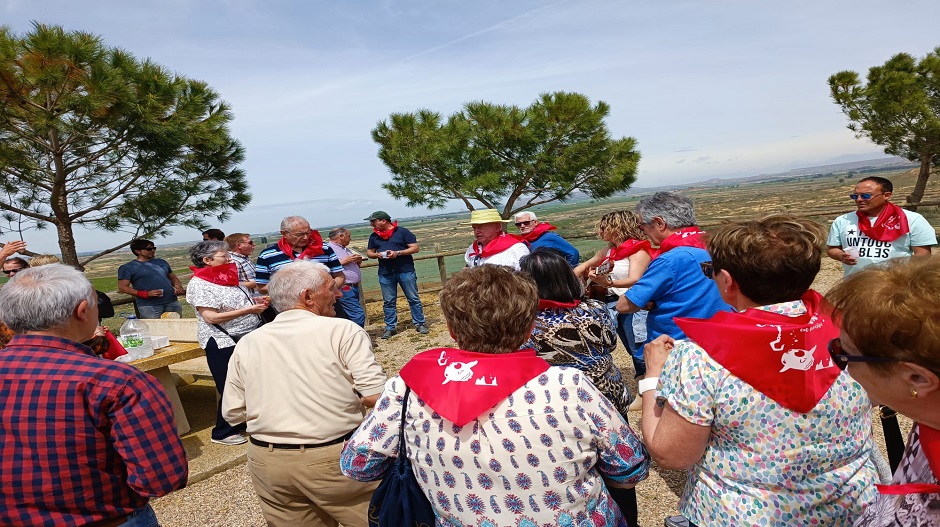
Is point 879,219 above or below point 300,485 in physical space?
above

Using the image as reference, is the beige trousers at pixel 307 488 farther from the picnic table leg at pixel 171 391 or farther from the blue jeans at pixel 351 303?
the blue jeans at pixel 351 303

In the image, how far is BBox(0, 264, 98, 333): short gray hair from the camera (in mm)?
1566

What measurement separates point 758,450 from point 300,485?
162cm

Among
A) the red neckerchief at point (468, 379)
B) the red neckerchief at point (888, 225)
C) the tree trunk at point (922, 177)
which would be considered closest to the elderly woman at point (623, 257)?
the red neckerchief at point (888, 225)

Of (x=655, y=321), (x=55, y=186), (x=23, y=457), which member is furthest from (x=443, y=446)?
(x=55, y=186)

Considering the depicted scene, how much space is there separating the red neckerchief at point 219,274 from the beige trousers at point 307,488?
2037 mm

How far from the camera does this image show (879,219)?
3930 millimetres

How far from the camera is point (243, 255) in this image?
4.93 meters

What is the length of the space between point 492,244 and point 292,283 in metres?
2.62

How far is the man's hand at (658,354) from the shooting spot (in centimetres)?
148

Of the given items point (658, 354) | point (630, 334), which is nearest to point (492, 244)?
point (630, 334)

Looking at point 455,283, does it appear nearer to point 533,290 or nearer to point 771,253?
point 533,290

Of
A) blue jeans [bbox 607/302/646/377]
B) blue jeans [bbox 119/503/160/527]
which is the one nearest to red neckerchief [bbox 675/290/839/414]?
blue jeans [bbox 119/503/160/527]

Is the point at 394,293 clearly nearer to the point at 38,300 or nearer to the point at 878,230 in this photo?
the point at 878,230
